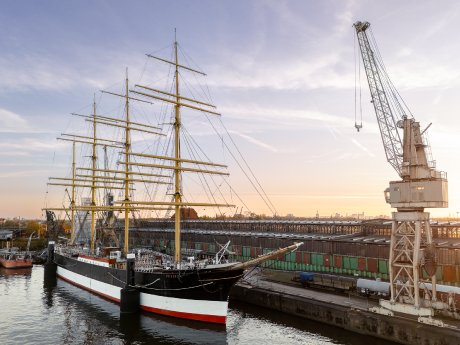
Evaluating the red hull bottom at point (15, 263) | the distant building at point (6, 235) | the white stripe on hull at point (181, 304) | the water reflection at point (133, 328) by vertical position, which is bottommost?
the water reflection at point (133, 328)

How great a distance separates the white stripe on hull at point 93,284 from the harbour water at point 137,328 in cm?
146

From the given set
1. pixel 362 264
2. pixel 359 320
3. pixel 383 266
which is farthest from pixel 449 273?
pixel 359 320

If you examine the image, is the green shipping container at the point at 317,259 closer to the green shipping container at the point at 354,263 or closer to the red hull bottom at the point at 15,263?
the green shipping container at the point at 354,263

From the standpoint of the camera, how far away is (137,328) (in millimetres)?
37281

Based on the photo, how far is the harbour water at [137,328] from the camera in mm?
33625

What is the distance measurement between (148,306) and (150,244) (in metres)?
54.7

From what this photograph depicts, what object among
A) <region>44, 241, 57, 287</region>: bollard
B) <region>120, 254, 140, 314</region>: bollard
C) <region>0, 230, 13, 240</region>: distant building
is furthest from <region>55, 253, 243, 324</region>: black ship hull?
<region>0, 230, 13, 240</region>: distant building

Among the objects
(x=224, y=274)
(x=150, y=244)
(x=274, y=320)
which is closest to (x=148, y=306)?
(x=224, y=274)

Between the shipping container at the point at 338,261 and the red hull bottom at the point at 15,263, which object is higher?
the shipping container at the point at 338,261

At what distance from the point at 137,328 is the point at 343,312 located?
20.9m

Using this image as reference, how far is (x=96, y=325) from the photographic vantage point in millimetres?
39312

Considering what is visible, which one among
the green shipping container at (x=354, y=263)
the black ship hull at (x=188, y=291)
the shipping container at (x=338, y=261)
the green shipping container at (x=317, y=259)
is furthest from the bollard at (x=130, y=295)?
the green shipping container at (x=354, y=263)

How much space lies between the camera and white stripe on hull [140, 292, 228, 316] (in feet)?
123

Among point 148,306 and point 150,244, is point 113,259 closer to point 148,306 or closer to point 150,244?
point 148,306
